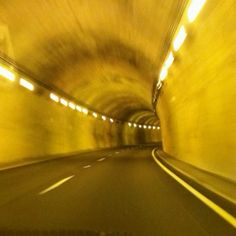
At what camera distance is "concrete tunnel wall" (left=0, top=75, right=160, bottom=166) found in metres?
20.9

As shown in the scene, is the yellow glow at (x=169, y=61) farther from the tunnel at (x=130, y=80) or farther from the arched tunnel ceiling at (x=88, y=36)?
the arched tunnel ceiling at (x=88, y=36)

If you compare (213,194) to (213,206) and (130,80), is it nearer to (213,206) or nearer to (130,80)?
(213,206)

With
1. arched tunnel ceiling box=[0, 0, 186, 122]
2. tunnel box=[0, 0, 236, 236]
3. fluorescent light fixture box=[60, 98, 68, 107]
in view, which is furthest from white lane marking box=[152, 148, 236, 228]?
fluorescent light fixture box=[60, 98, 68, 107]

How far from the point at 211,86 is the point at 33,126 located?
15.0m

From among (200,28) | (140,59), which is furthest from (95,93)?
(200,28)

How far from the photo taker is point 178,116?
851 inches

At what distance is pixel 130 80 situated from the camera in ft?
103

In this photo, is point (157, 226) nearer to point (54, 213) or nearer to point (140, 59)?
point (54, 213)

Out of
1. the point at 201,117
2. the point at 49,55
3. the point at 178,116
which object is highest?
the point at 49,55

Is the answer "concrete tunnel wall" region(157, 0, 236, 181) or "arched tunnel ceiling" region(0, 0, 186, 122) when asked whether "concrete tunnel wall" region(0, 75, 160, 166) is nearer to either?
"arched tunnel ceiling" region(0, 0, 186, 122)

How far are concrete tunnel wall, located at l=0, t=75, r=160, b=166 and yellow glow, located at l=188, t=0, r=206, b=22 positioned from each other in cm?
1106

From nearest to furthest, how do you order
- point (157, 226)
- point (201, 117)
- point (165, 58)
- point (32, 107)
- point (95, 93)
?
point (157, 226) → point (201, 117) → point (165, 58) → point (32, 107) → point (95, 93)

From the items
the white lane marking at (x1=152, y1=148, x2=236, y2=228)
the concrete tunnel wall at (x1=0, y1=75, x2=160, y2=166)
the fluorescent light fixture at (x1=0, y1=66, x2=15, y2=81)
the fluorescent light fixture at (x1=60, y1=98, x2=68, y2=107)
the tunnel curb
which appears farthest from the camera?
the fluorescent light fixture at (x1=60, y1=98, x2=68, y2=107)

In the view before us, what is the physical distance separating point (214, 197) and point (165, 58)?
34.2 feet
